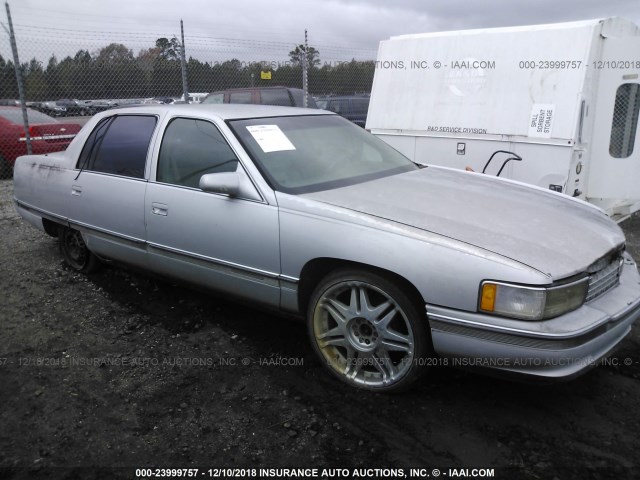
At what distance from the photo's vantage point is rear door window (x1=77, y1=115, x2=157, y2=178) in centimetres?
379

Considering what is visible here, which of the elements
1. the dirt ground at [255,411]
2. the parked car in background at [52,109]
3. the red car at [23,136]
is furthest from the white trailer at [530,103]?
the parked car in background at [52,109]

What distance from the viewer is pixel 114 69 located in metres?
10.0

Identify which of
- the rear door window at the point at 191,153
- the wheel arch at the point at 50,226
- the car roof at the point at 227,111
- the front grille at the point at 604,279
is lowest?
the wheel arch at the point at 50,226

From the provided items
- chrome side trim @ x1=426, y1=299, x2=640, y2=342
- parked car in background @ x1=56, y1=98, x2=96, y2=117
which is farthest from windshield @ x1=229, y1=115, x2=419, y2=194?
parked car in background @ x1=56, y1=98, x2=96, y2=117

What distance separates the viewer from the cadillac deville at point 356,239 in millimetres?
2357

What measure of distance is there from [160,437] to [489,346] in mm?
1620

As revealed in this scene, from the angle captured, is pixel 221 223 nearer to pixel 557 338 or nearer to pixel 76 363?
pixel 76 363

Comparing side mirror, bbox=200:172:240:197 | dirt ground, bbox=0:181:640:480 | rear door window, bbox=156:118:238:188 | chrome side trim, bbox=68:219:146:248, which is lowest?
dirt ground, bbox=0:181:640:480

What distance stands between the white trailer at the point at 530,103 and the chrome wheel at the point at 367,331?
129 inches

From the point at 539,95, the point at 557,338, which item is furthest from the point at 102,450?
the point at 539,95

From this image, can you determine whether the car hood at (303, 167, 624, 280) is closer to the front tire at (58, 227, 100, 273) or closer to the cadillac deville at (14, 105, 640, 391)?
the cadillac deville at (14, 105, 640, 391)

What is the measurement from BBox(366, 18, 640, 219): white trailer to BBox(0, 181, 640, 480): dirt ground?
96.0 inches

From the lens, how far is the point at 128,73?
399 inches

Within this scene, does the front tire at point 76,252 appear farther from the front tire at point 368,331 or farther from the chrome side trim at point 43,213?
the front tire at point 368,331
